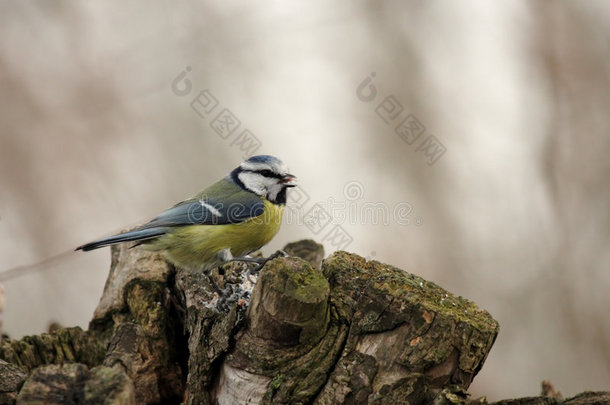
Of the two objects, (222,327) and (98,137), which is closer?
(222,327)

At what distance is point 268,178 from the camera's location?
2.45 meters

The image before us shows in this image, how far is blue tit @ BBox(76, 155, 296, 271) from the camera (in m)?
2.25

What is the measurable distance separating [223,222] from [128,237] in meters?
0.37

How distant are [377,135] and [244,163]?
3.28ft

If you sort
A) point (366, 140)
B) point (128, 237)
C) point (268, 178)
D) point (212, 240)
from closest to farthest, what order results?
point (128, 237)
point (212, 240)
point (268, 178)
point (366, 140)

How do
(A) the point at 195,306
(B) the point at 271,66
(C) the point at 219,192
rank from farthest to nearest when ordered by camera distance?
(B) the point at 271,66
(C) the point at 219,192
(A) the point at 195,306

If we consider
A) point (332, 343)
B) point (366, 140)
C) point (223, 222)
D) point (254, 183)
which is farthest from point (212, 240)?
point (366, 140)

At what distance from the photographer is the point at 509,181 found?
3068mm

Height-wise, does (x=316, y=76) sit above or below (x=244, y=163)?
above

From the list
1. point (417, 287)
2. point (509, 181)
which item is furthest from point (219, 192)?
point (509, 181)

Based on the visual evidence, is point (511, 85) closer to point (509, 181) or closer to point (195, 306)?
point (509, 181)

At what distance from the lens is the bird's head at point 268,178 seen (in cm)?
242

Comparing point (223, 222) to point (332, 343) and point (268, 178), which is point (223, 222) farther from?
point (332, 343)

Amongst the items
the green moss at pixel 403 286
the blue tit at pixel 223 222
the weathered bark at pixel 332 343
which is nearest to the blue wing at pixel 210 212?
the blue tit at pixel 223 222
